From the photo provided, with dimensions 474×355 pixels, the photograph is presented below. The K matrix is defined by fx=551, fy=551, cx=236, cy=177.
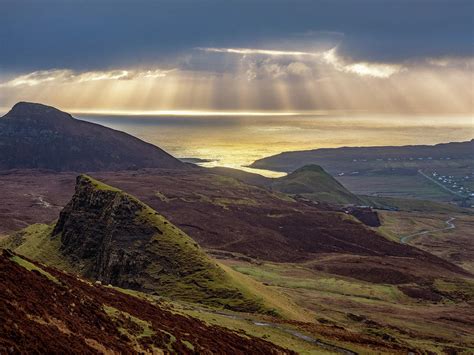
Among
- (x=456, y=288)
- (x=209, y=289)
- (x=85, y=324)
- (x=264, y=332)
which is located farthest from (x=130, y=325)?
(x=456, y=288)

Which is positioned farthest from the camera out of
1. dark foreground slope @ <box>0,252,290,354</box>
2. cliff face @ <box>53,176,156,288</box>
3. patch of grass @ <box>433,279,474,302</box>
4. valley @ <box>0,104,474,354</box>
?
patch of grass @ <box>433,279,474,302</box>

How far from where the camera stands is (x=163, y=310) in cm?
4762

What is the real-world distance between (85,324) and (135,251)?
48.6 meters

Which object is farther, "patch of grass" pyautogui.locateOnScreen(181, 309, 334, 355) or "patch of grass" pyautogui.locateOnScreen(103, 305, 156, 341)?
"patch of grass" pyautogui.locateOnScreen(181, 309, 334, 355)

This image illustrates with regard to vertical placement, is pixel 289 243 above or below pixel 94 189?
below

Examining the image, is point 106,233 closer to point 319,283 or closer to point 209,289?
point 209,289

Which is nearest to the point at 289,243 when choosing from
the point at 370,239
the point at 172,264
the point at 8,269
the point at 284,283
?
the point at 370,239

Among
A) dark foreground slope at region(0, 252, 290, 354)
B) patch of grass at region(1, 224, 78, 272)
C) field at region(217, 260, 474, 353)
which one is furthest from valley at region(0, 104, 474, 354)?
field at region(217, 260, 474, 353)

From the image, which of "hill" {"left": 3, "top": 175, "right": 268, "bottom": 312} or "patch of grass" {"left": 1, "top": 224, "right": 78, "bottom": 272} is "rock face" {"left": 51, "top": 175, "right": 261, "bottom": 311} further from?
"patch of grass" {"left": 1, "top": 224, "right": 78, "bottom": 272}

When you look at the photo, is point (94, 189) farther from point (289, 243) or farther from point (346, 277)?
point (289, 243)

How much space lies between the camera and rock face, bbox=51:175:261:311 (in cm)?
7119

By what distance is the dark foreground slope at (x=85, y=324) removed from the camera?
25.8 metres

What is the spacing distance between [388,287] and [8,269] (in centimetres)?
11220

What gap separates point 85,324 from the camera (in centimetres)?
3186
